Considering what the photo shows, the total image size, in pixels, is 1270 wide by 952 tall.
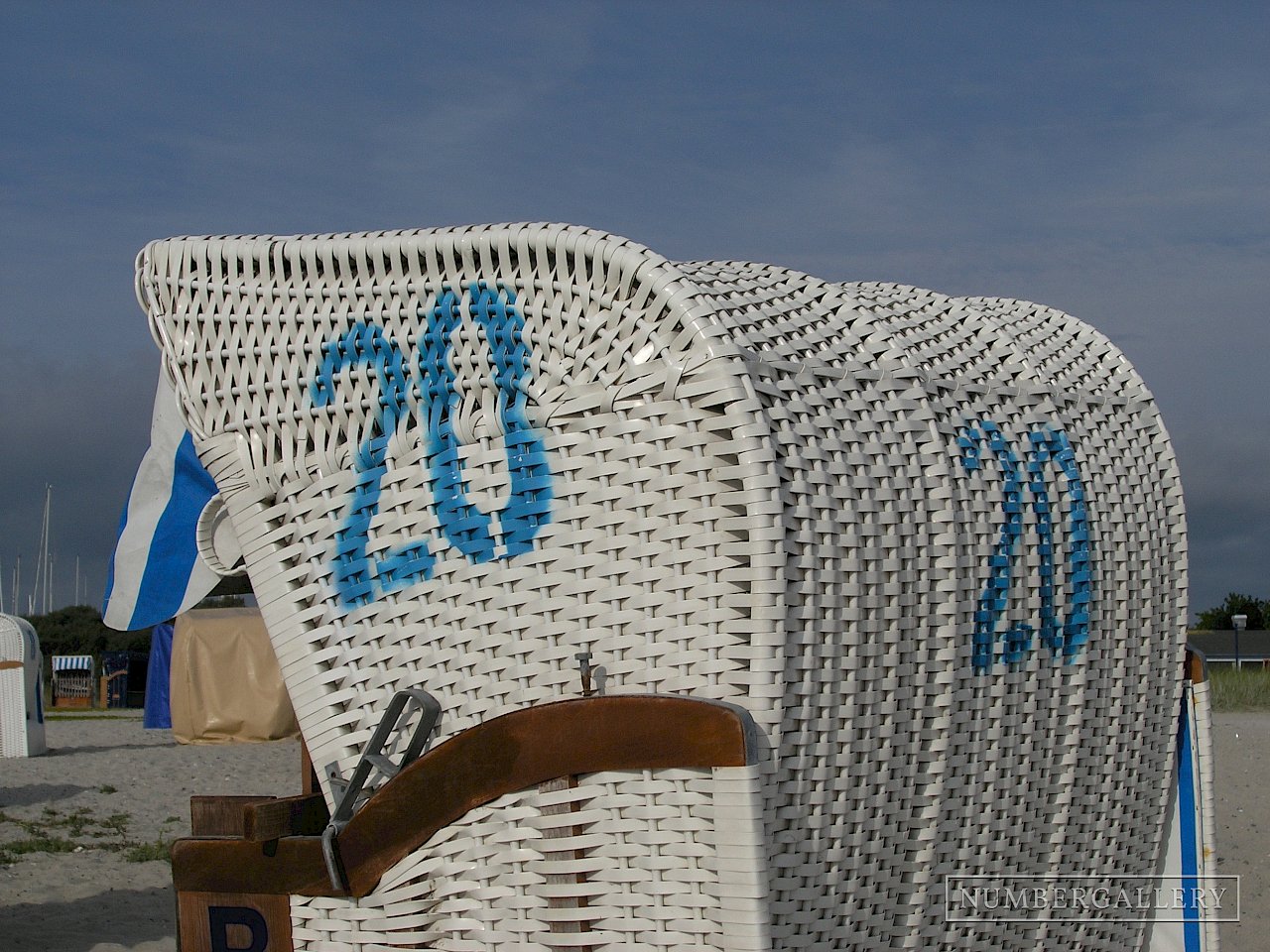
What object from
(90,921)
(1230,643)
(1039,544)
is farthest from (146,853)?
(1230,643)

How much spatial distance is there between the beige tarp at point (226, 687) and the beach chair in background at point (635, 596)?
1414 centimetres

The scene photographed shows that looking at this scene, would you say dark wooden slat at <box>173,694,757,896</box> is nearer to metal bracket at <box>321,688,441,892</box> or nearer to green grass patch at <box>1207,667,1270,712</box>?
metal bracket at <box>321,688,441,892</box>

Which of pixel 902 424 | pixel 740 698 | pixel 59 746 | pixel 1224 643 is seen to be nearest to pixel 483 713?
pixel 740 698

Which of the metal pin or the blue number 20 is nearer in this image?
the metal pin

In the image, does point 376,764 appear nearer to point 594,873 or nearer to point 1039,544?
point 594,873

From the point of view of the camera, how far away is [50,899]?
21.8 ft

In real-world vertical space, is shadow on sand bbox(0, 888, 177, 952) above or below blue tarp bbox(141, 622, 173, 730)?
below

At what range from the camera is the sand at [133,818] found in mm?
6059

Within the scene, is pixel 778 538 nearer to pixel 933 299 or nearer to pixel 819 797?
pixel 819 797

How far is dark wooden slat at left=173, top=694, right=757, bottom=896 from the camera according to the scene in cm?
233

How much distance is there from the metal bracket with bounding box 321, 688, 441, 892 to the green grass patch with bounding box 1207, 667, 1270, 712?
16.8 meters

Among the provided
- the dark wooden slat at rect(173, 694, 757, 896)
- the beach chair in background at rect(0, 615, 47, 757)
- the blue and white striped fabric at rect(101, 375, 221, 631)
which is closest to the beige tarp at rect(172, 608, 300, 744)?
the beach chair in background at rect(0, 615, 47, 757)

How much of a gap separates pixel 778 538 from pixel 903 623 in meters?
0.45

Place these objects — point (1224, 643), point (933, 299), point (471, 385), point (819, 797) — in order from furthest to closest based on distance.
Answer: point (1224, 643) → point (933, 299) → point (471, 385) → point (819, 797)
